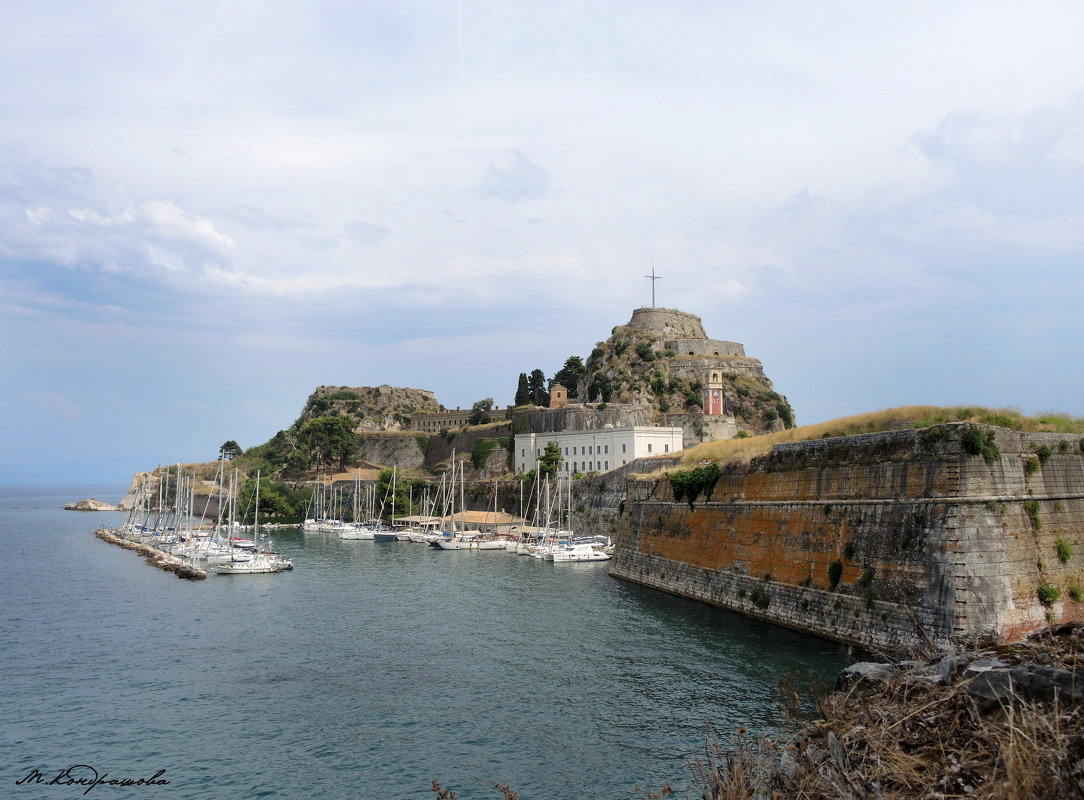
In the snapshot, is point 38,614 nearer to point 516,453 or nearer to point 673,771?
point 673,771

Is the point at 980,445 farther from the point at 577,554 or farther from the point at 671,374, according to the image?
the point at 671,374

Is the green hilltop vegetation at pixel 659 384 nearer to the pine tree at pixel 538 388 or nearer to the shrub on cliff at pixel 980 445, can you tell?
the pine tree at pixel 538 388

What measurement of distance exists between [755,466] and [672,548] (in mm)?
6576

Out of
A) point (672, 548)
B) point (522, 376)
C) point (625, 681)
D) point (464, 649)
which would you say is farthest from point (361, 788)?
point (522, 376)

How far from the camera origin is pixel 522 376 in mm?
89812

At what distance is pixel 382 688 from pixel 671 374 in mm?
65427

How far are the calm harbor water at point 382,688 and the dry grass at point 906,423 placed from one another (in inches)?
245

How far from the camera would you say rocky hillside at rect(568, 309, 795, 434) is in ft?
263

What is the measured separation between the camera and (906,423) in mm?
23188

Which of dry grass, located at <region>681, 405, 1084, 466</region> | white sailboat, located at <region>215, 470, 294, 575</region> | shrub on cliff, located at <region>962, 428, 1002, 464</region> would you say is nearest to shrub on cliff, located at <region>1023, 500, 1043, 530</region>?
shrub on cliff, located at <region>962, 428, 1002, 464</region>

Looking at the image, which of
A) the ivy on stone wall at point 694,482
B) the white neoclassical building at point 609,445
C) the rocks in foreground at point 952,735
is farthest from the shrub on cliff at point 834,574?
the white neoclassical building at point 609,445

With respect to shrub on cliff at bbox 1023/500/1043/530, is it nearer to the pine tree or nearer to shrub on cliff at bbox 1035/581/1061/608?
shrub on cliff at bbox 1035/581/1061/608
